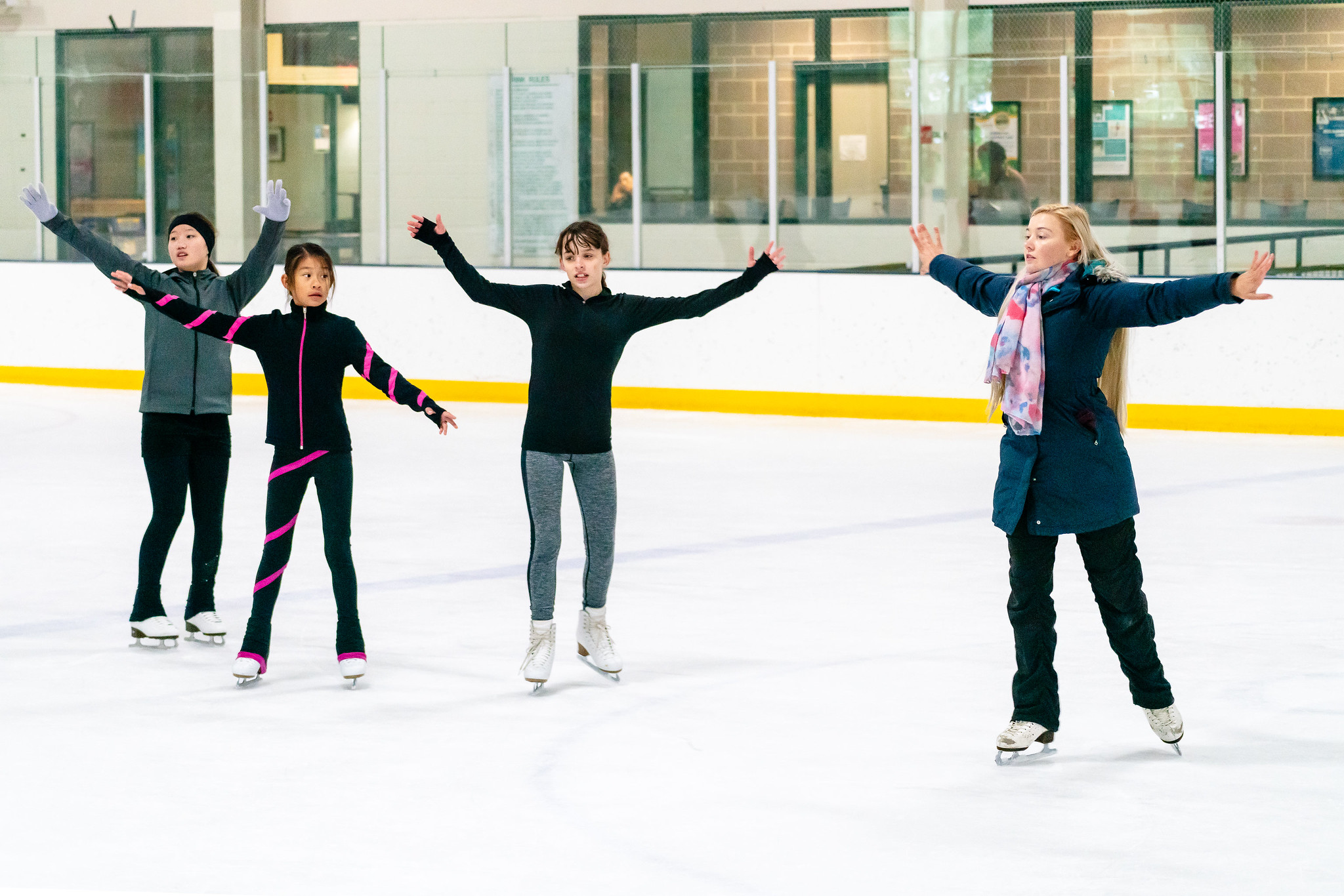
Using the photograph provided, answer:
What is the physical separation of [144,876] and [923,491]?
5.99 m

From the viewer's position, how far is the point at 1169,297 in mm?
3986

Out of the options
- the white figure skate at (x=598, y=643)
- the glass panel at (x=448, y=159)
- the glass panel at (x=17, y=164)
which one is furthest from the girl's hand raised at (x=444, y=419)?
the glass panel at (x=17, y=164)

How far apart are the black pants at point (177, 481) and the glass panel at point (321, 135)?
871 cm

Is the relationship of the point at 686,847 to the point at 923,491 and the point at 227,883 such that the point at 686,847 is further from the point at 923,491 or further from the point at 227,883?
the point at 923,491

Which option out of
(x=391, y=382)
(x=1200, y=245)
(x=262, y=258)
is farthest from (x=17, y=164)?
(x=391, y=382)

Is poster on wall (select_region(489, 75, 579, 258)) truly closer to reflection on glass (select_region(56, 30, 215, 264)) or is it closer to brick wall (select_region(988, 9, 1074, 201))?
reflection on glass (select_region(56, 30, 215, 264))

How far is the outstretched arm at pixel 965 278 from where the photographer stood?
4500 mm

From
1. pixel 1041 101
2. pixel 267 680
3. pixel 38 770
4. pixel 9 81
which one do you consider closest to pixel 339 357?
pixel 267 680

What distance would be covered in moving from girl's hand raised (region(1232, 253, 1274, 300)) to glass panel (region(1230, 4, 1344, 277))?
26.4 feet

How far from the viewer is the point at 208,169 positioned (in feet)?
48.3

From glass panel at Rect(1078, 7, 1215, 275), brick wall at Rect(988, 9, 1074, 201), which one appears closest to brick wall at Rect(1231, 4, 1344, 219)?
glass panel at Rect(1078, 7, 1215, 275)

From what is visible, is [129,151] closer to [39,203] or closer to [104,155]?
[104,155]

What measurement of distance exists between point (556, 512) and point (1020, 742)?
1.43 meters

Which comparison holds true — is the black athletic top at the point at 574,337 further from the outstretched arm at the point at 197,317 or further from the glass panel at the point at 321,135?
the glass panel at the point at 321,135
